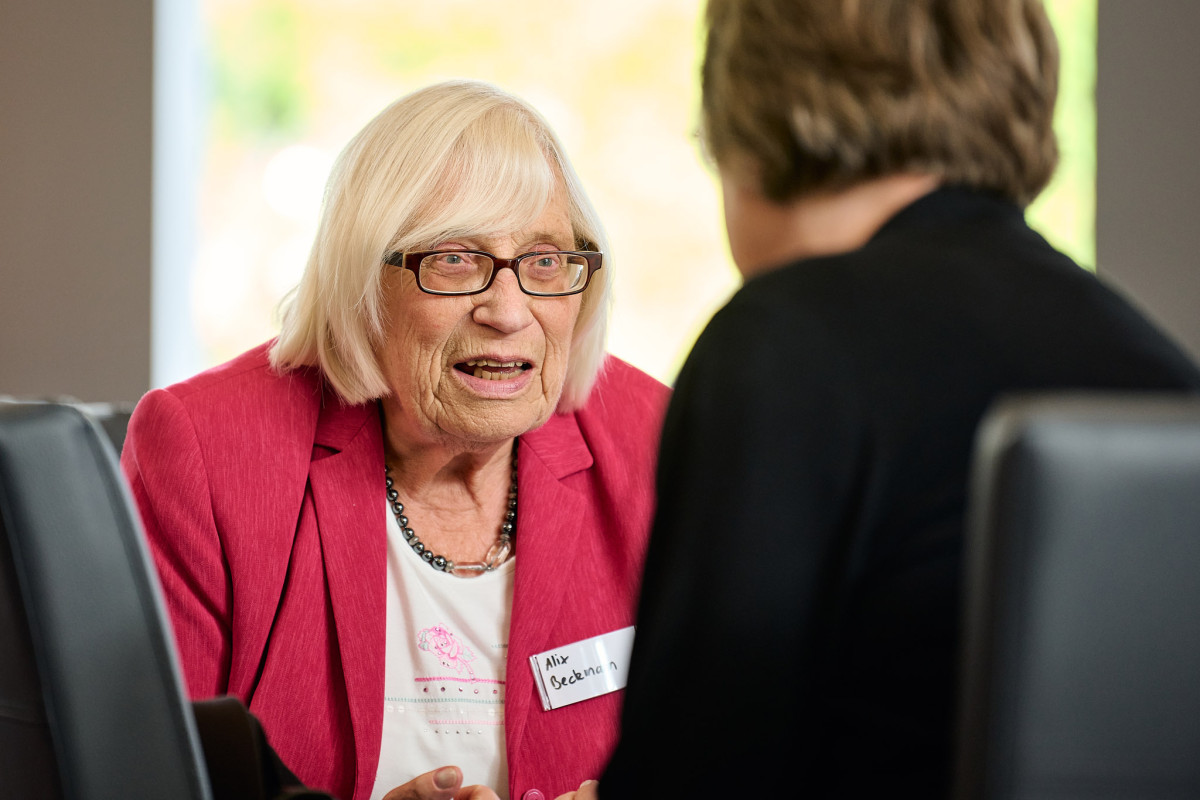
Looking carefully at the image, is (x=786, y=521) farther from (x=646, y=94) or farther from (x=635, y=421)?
(x=646, y=94)

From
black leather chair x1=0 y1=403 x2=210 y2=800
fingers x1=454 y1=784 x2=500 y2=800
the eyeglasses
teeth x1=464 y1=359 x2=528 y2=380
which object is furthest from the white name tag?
black leather chair x1=0 y1=403 x2=210 y2=800

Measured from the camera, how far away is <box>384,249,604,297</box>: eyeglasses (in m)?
1.53

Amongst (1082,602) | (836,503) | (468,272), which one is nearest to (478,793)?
(468,272)

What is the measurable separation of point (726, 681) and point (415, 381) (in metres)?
1.01

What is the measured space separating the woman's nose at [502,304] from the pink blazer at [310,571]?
0.25 metres

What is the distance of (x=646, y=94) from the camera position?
3.89 meters

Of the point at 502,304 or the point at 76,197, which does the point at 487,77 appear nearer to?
the point at 76,197

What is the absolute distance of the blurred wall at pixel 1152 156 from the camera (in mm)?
2963

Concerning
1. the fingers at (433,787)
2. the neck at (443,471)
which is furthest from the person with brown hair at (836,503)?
the neck at (443,471)

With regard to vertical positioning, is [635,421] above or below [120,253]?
below

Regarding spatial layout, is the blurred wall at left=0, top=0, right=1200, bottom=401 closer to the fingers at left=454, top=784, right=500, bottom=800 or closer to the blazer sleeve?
the blazer sleeve

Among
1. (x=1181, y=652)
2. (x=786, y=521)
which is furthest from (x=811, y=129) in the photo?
(x=1181, y=652)

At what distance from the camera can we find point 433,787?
1.28 meters

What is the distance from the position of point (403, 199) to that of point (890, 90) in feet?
3.01
